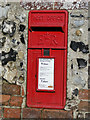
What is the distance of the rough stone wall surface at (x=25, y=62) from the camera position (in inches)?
64.6

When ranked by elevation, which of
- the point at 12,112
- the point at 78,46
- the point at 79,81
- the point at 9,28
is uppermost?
the point at 9,28

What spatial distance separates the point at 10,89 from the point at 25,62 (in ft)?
0.88

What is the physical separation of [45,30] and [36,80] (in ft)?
1.33

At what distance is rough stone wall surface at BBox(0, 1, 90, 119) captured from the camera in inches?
64.6

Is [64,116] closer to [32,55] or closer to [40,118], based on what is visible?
[40,118]

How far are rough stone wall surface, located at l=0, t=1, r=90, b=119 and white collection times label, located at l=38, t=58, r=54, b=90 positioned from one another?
15 cm

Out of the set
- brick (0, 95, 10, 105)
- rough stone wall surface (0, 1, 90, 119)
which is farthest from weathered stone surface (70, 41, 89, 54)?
brick (0, 95, 10, 105)

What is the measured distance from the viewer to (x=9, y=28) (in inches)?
66.9

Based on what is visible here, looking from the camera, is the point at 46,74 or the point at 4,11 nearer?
the point at 46,74

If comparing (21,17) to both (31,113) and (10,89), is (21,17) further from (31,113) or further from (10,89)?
(31,113)

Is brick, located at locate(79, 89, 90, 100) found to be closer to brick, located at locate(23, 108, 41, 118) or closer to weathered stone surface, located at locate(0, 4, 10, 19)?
brick, located at locate(23, 108, 41, 118)

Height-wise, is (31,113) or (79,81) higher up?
(79,81)

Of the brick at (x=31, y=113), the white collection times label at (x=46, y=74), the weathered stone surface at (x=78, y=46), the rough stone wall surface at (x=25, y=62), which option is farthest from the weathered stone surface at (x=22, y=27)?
the brick at (x=31, y=113)

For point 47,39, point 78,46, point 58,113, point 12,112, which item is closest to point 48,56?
point 47,39
